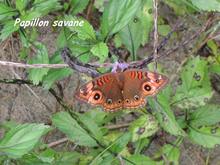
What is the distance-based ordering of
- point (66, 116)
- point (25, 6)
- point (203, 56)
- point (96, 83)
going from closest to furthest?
point (96, 83), point (25, 6), point (66, 116), point (203, 56)

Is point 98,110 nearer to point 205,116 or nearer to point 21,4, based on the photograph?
point 205,116

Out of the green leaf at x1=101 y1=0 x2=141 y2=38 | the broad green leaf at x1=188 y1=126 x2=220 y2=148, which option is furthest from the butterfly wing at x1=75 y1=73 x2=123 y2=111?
the broad green leaf at x1=188 y1=126 x2=220 y2=148

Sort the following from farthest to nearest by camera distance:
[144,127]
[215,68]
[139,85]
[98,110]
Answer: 1. [215,68]
2. [98,110]
3. [144,127]
4. [139,85]

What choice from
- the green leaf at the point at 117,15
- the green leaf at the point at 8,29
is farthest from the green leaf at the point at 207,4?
the green leaf at the point at 8,29

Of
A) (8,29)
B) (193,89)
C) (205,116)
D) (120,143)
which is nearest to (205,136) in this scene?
(205,116)

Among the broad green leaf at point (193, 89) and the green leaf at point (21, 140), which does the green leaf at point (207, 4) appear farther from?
the green leaf at point (21, 140)

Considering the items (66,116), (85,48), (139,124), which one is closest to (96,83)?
(85,48)

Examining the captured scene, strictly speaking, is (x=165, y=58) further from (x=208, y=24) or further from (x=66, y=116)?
(x=66, y=116)
